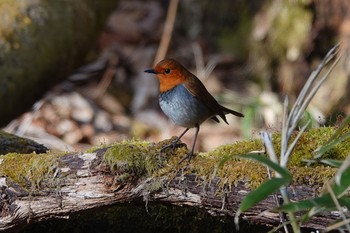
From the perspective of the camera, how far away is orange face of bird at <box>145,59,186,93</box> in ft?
11.3

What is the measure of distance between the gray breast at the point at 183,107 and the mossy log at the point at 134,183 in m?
0.48

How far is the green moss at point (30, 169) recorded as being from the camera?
9.04ft

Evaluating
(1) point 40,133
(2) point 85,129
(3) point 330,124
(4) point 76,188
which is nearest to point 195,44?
(2) point 85,129

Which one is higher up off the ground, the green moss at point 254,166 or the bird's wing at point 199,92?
the bird's wing at point 199,92

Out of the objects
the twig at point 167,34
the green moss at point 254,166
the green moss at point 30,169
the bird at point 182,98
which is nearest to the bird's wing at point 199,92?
the bird at point 182,98

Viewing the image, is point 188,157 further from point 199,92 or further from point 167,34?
point 167,34

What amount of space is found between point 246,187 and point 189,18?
21.6 ft

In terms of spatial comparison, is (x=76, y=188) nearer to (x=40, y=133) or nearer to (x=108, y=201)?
(x=108, y=201)

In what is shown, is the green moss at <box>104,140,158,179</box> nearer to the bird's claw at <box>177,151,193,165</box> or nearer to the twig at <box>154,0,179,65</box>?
the bird's claw at <box>177,151,193,165</box>

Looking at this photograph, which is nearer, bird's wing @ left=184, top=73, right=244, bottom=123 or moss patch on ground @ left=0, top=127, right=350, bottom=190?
moss patch on ground @ left=0, top=127, right=350, bottom=190

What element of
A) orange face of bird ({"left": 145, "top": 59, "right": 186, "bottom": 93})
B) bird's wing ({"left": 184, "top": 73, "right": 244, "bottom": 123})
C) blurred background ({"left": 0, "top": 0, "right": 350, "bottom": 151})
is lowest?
bird's wing ({"left": 184, "top": 73, "right": 244, "bottom": 123})

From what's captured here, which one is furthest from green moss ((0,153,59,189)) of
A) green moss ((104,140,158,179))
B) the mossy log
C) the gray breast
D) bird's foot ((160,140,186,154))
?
the gray breast

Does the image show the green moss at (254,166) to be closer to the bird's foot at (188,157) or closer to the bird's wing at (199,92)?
the bird's foot at (188,157)

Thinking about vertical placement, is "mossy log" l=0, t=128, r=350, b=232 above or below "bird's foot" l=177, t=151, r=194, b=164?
below
